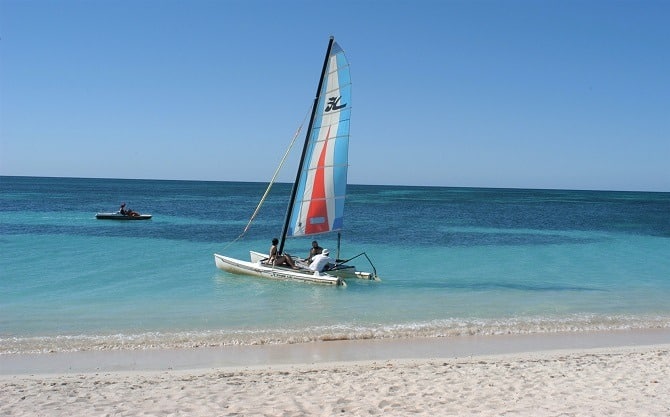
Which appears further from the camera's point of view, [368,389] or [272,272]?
[272,272]

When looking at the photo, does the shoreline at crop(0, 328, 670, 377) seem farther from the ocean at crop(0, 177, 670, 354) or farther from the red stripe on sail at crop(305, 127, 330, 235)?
the red stripe on sail at crop(305, 127, 330, 235)

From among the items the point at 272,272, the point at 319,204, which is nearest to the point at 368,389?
the point at 272,272

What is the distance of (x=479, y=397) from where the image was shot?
25.6 ft

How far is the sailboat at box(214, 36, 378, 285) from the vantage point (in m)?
18.1

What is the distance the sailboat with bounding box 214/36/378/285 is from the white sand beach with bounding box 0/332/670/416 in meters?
8.37

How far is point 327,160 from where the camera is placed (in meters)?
18.9

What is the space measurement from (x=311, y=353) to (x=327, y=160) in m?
9.02

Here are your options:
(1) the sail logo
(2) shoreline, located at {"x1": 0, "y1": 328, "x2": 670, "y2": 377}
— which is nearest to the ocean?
(2) shoreline, located at {"x1": 0, "y1": 328, "x2": 670, "y2": 377}

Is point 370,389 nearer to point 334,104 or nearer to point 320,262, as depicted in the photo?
point 320,262

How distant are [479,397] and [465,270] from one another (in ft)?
46.9

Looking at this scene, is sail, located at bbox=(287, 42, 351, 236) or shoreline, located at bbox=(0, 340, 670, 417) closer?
shoreline, located at bbox=(0, 340, 670, 417)

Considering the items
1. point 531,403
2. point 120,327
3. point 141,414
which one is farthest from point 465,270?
point 141,414

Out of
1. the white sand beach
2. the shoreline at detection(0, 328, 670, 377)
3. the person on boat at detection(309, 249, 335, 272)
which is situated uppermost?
the person on boat at detection(309, 249, 335, 272)

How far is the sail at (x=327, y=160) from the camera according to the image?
59.6ft
